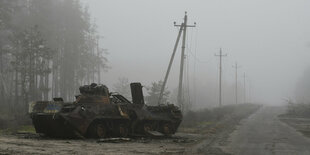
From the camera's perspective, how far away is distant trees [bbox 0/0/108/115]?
128 ft

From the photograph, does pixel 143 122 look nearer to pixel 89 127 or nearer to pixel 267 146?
pixel 89 127

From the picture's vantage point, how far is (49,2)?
160ft

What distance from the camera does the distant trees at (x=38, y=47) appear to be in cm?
3903

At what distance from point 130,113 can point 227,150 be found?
6781mm

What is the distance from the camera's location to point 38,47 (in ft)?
128

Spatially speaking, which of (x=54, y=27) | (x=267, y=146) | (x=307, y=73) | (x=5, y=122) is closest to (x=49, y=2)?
(x=54, y=27)

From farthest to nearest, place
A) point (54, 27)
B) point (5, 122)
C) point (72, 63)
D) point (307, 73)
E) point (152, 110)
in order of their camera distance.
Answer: point (307, 73)
point (72, 63)
point (54, 27)
point (5, 122)
point (152, 110)

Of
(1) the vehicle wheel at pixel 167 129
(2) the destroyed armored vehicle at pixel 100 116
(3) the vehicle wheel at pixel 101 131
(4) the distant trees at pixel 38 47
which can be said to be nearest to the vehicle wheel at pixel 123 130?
(2) the destroyed armored vehicle at pixel 100 116

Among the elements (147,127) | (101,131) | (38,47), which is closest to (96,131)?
(101,131)

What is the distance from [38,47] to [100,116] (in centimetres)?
2341

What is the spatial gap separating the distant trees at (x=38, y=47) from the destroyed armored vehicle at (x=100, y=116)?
2037cm

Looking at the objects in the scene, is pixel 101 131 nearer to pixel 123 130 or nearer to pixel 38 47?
pixel 123 130

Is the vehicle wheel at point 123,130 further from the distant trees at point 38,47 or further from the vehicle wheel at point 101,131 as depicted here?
the distant trees at point 38,47

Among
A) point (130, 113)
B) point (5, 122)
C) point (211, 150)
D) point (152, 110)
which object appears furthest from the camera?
point (5, 122)
